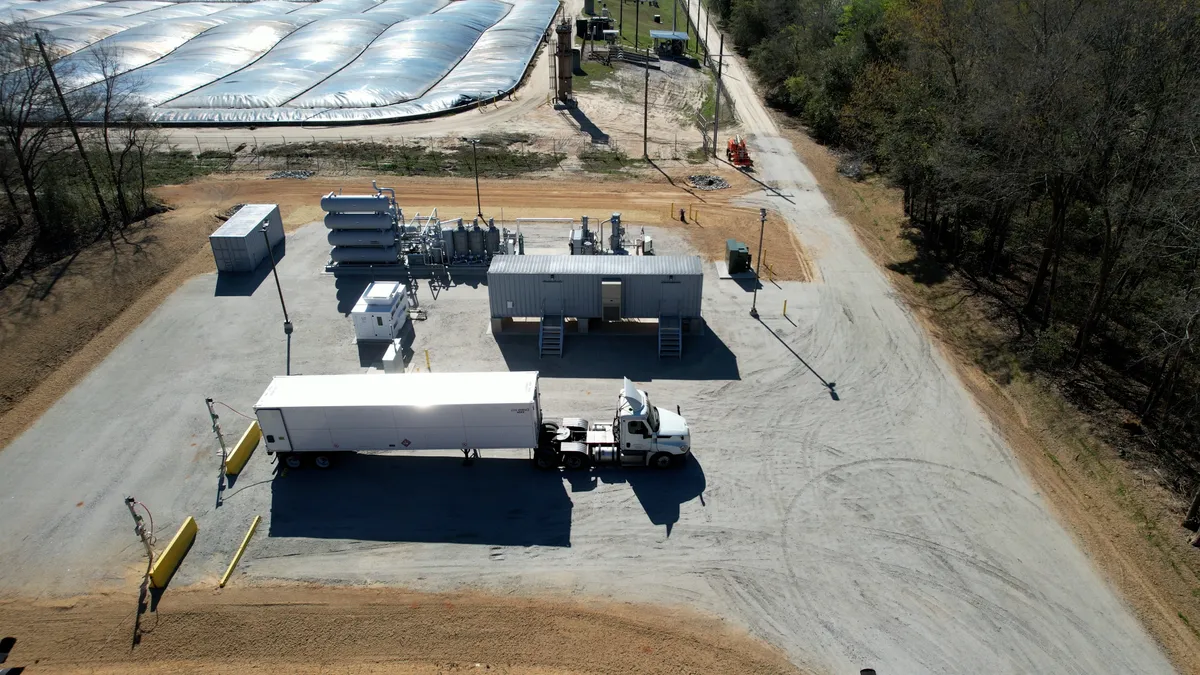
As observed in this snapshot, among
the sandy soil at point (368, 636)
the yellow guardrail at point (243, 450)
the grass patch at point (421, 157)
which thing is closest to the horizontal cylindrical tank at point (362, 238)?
the yellow guardrail at point (243, 450)

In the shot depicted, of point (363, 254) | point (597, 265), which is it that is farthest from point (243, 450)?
point (597, 265)

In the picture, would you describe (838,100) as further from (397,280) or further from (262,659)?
(262,659)

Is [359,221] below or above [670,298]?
above

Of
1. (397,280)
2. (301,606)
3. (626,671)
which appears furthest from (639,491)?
(397,280)

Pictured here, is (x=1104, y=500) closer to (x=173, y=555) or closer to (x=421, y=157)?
(x=173, y=555)

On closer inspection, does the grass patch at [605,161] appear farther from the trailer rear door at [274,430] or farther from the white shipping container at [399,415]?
the trailer rear door at [274,430]

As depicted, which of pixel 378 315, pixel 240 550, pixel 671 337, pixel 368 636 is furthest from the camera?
pixel 671 337

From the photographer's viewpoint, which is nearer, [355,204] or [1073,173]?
[1073,173]
